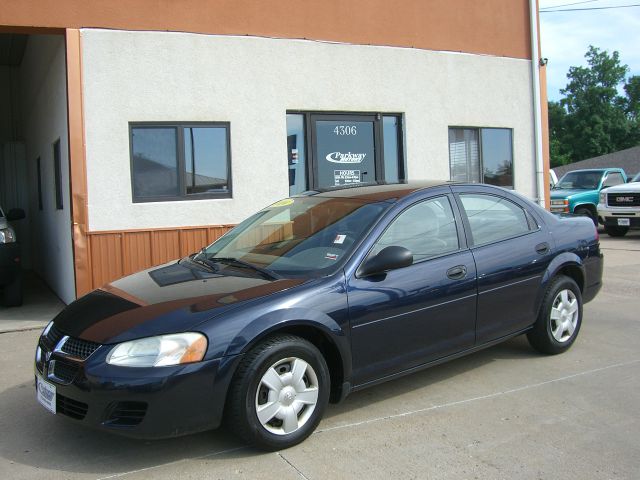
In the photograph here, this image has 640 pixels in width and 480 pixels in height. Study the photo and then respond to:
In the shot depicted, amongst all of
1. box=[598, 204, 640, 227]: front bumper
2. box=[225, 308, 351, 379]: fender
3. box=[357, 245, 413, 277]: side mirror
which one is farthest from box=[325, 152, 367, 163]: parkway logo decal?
box=[598, 204, 640, 227]: front bumper

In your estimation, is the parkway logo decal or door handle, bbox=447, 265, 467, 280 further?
the parkway logo decal

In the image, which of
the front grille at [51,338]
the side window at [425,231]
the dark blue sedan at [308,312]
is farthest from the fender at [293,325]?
the front grille at [51,338]

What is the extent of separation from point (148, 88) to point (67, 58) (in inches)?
38.3

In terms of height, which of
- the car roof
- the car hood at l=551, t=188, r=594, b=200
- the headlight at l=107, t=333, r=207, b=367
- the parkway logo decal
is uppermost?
the parkway logo decal

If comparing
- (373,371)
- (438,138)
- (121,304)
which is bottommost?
(373,371)

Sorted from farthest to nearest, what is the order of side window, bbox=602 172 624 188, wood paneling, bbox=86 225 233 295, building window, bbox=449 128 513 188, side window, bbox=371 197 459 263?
side window, bbox=602 172 624 188 < building window, bbox=449 128 513 188 < wood paneling, bbox=86 225 233 295 < side window, bbox=371 197 459 263

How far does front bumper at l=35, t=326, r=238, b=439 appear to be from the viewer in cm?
331

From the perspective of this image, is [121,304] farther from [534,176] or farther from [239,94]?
[534,176]

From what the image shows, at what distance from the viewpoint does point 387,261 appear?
4023 millimetres

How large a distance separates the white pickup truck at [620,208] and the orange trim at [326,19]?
303 inches

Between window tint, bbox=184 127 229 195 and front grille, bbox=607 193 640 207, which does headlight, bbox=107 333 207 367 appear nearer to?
window tint, bbox=184 127 229 195

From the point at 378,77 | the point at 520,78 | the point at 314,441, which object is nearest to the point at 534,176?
the point at 520,78

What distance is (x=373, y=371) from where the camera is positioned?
4.08 m

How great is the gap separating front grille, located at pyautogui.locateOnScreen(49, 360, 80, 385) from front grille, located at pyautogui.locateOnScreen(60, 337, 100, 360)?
0.06m
